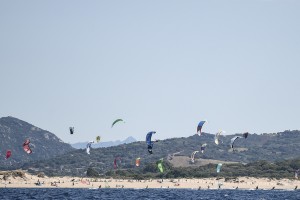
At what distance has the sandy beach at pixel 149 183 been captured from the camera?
100625 millimetres

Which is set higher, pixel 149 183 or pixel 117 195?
pixel 149 183

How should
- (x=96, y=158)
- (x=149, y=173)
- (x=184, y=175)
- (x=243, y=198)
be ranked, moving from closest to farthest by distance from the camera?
(x=243, y=198) → (x=184, y=175) → (x=149, y=173) → (x=96, y=158)

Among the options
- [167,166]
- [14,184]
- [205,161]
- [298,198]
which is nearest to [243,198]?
[298,198]

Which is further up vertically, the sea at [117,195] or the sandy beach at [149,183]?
the sandy beach at [149,183]

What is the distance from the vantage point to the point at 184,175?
122 metres

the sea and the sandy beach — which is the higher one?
the sandy beach

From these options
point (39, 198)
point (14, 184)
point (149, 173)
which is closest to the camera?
point (39, 198)

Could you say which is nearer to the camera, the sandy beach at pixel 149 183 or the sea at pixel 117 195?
the sea at pixel 117 195

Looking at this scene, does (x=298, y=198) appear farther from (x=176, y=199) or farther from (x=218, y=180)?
(x=218, y=180)

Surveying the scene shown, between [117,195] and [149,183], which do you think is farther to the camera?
[149,183]

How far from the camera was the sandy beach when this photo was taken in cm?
10062

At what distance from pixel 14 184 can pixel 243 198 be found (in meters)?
39.3

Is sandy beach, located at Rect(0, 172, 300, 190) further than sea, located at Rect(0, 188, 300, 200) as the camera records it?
Yes

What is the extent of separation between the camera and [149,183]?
347 feet
